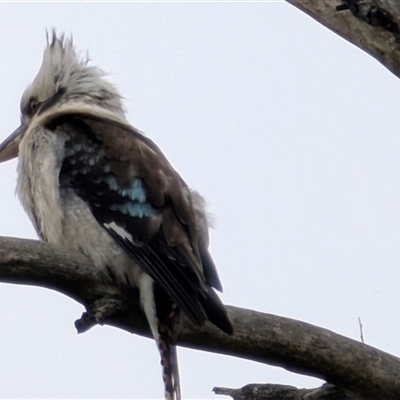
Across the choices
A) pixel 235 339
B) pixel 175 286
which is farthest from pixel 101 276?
pixel 235 339

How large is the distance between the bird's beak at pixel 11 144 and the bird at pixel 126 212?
37 cm

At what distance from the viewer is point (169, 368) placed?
3.61m

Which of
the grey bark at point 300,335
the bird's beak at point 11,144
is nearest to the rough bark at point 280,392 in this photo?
the grey bark at point 300,335

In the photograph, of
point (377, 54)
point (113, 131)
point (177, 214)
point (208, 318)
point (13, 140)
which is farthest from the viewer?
point (13, 140)

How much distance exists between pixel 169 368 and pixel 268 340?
1.18 feet

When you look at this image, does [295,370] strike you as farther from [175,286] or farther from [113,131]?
[113,131]

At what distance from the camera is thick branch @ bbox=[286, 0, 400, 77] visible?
11.6ft

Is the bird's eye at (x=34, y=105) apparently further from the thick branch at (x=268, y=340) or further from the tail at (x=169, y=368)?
the tail at (x=169, y=368)

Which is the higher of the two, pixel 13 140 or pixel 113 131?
pixel 13 140

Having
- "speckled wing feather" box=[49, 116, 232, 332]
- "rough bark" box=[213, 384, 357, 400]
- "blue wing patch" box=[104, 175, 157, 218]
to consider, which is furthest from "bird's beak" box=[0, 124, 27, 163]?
"rough bark" box=[213, 384, 357, 400]

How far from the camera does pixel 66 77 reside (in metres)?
5.09

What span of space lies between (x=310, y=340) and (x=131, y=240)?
749mm

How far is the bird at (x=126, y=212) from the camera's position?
3615 millimetres

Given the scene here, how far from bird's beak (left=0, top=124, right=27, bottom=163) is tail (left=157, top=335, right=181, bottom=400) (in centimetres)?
177
